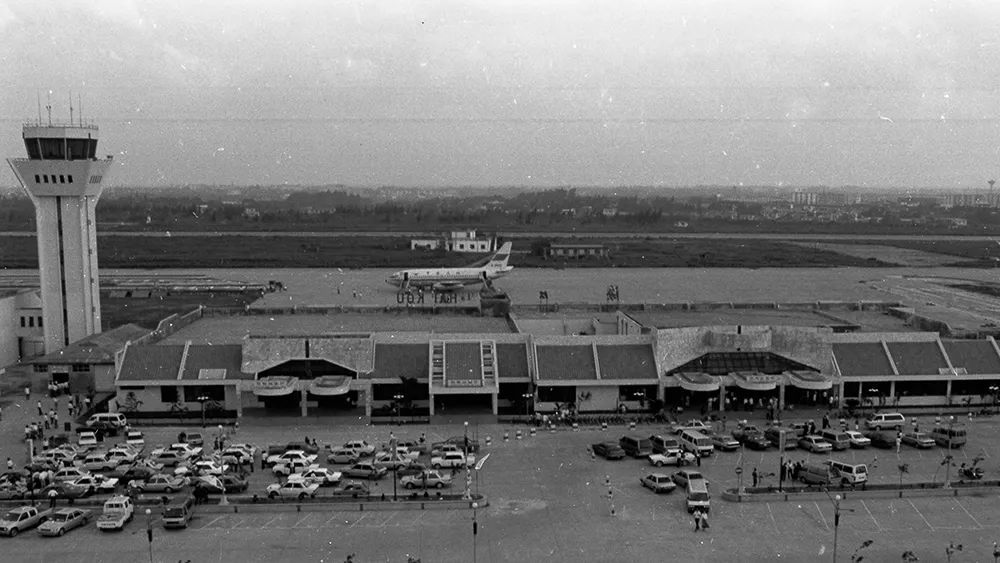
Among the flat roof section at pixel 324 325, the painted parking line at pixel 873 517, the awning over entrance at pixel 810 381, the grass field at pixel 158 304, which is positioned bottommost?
the painted parking line at pixel 873 517

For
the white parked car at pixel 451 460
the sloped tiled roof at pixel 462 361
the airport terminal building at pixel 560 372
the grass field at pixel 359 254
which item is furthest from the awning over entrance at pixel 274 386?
the grass field at pixel 359 254

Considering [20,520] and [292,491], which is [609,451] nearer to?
[292,491]

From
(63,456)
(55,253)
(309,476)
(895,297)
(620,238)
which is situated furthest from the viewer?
(620,238)

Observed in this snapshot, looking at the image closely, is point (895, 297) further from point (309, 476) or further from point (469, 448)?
point (309, 476)

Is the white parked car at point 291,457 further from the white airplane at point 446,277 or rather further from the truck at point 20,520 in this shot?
the white airplane at point 446,277

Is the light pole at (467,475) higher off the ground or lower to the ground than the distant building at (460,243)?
lower

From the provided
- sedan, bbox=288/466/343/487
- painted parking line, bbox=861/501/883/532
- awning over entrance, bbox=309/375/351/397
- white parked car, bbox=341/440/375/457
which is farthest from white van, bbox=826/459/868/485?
awning over entrance, bbox=309/375/351/397

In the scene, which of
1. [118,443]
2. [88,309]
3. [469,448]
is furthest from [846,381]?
[88,309]
